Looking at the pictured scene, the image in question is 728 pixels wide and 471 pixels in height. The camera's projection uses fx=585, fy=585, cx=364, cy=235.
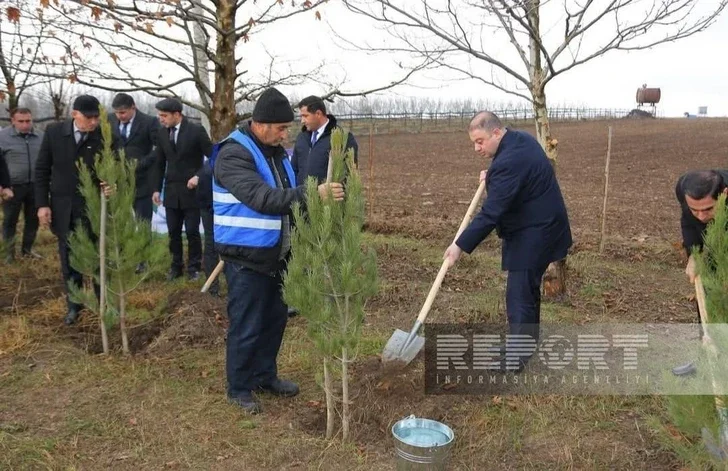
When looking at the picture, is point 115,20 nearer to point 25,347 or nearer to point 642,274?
point 25,347

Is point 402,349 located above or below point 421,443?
above

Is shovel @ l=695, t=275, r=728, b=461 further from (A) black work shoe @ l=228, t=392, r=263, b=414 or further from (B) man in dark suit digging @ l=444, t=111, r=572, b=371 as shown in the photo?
(A) black work shoe @ l=228, t=392, r=263, b=414

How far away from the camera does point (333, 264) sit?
315cm

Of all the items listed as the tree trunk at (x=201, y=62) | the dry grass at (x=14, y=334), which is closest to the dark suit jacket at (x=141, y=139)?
the tree trunk at (x=201, y=62)

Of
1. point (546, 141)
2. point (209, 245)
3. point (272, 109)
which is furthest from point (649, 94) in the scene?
point (272, 109)

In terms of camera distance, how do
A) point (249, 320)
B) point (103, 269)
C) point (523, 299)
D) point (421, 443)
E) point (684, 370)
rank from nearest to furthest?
point (421, 443) < point (249, 320) < point (684, 370) < point (523, 299) < point (103, 269)

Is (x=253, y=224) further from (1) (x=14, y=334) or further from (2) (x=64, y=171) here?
(1) (x=14, y=334)

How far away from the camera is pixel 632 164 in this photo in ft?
68.5

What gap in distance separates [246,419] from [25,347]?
2.20 m

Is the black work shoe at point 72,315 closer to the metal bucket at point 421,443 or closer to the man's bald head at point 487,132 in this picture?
the metal bucket at point 421,443

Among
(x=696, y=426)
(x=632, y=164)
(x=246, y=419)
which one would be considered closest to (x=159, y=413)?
(x=246, y=419)

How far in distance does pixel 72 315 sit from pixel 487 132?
3.86m

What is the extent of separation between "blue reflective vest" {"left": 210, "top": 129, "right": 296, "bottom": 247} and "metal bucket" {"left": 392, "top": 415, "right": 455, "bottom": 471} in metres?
1.30

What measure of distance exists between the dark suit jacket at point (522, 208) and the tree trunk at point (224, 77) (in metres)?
2.73
